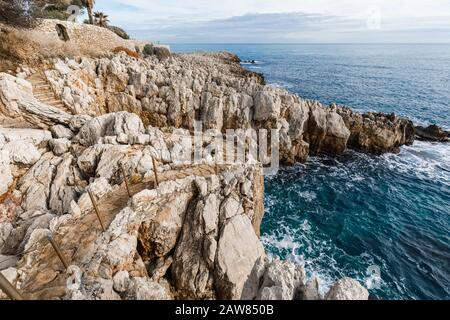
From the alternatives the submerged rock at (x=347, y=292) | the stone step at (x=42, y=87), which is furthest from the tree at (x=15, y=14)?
the submerged rock at (x=347, y=292)

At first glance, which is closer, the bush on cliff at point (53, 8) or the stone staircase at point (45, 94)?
the stone staircase at point (45, 94)

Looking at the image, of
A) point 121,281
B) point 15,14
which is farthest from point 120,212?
point 15,14

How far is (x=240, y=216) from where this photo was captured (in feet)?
43.8

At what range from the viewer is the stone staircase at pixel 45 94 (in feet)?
87.8

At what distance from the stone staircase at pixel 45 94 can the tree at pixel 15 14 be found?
10539 millimetres

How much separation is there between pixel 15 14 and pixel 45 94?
692 inches

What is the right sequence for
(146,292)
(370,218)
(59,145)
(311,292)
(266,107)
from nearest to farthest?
1. (311,292)
2. (146,292)
3. (59,145)
4. (370,218)
5. (266,107)

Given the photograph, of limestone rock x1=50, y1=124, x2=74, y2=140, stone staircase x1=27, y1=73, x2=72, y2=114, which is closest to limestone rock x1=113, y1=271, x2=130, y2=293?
limestone rock x1=50, y1=124, x2=74, y2=140

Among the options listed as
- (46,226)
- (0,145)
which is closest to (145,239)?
(46,226)

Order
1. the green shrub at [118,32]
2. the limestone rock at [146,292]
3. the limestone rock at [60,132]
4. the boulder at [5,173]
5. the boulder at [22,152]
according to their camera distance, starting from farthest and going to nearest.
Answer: the green shrub at [118,32], the limestone rock at [60,132], the boulder at [22,152], the boulder at [5,173], the limestone rock at [146,292]

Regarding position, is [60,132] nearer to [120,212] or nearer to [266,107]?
[120,212]

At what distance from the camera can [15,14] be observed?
34.1 metres

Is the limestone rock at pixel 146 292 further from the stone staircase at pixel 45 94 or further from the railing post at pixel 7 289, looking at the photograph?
the stone staircase at pixel 45 94
